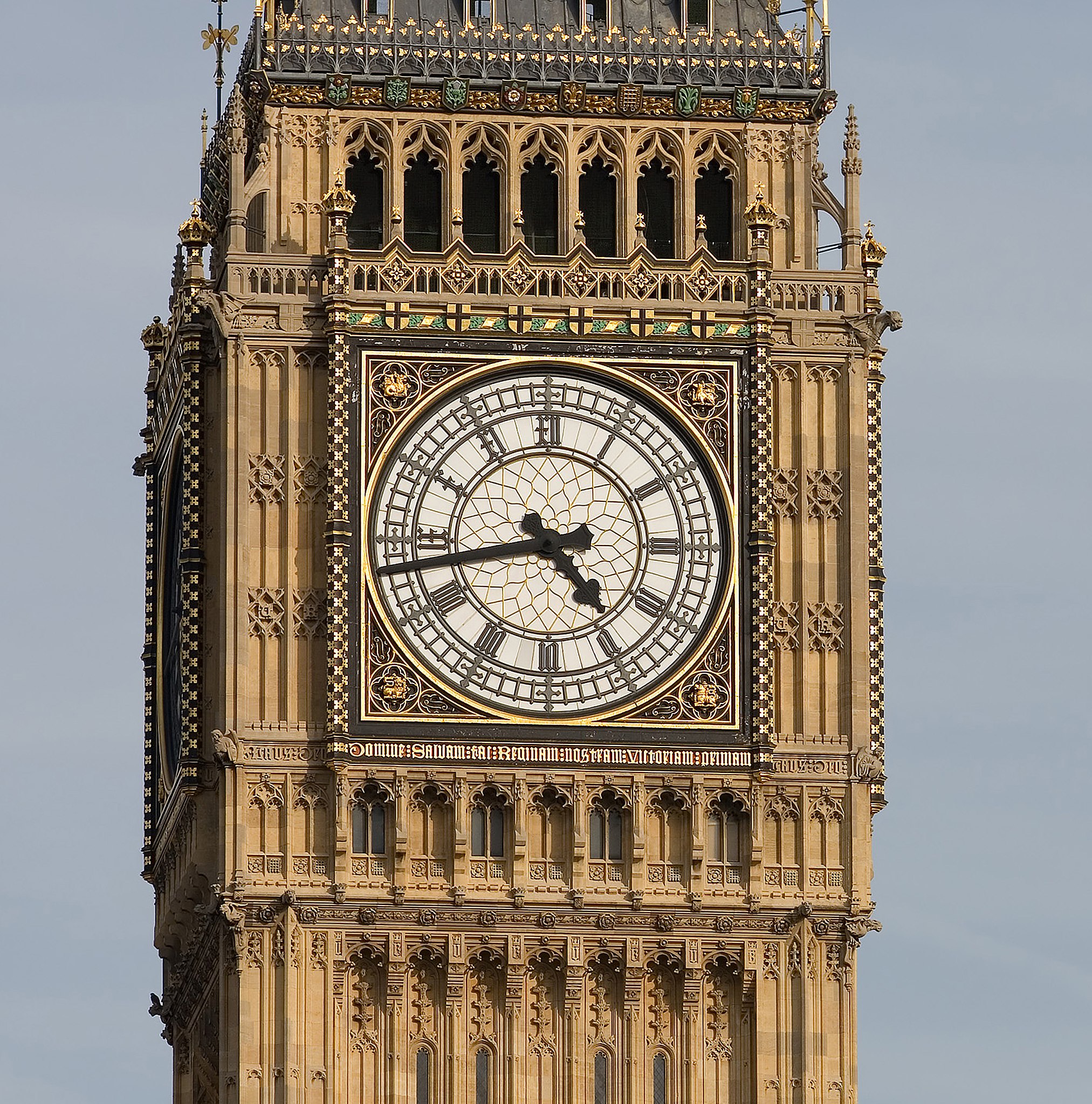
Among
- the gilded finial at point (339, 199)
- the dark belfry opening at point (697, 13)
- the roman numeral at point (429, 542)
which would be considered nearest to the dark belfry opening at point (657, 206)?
the dark belfry opening at point (697, 13)

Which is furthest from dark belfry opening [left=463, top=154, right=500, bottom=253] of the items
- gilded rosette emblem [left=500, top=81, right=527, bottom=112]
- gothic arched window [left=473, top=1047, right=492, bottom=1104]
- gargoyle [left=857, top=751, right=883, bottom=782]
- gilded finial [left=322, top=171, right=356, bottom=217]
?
gothic arched window [left=473, top=1047, right=492, bottom=1104]

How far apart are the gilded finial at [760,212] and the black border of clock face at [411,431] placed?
1.28 meters

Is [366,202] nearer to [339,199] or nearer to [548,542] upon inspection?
[339,199]

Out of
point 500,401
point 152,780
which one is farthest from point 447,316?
point 152,780

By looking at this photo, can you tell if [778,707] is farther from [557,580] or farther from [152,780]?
[152,780]

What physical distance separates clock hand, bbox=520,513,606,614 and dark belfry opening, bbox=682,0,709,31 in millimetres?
4886

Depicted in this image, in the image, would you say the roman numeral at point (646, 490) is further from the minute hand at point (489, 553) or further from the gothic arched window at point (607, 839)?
the gothic arched window at point (607, 839)

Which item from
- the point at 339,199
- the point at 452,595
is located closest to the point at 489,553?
the point at 452,595

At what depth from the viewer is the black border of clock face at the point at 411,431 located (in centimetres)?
6488

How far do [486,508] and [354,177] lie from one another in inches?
135

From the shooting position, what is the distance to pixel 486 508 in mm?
65500

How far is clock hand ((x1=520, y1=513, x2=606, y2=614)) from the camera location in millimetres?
65375

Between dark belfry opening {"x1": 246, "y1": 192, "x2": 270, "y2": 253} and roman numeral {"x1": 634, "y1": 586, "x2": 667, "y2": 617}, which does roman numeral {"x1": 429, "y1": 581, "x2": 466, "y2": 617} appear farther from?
dark belfry opening {"x1": 246, "y1": 192, "x2": 270, "y2": 253}

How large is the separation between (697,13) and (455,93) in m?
2.45
